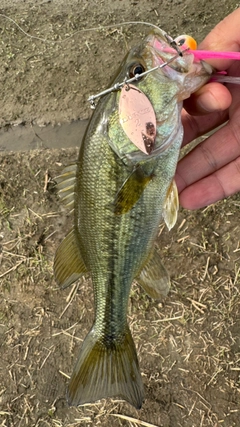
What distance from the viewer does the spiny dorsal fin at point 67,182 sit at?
166 centimetres

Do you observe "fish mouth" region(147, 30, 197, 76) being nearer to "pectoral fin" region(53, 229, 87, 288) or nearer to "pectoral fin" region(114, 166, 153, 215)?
"pectoral fin" region(114, 166, 153, 215)

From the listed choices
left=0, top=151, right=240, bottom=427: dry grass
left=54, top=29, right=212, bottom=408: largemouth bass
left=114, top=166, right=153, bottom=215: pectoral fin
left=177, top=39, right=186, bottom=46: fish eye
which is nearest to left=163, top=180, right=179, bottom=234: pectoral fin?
left=54, top=29, right=212, bottom=408: largemouth bass

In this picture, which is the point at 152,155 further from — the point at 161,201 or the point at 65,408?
the point at 65,408

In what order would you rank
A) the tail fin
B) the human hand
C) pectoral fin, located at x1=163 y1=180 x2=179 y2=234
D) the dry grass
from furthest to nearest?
1. the dry grass
2. the human hand
3. the tail fin
4. pectoral fin, located at x1=163 y1=180 x2=179 y2=234

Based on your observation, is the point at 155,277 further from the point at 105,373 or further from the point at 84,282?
the point at 84,282

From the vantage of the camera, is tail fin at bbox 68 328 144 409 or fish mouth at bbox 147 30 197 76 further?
tail fin at bbox 68 328 144 409

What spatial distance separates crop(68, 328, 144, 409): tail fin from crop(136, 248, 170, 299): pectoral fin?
0.26 metres

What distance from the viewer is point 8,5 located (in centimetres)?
333

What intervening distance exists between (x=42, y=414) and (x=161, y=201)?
5.85ft

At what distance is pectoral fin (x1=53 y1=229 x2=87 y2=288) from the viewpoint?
175 cm

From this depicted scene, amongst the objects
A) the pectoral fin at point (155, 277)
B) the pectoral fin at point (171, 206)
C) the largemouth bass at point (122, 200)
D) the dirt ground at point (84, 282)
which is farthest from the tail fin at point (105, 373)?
the dirt ground at point (84, 282)

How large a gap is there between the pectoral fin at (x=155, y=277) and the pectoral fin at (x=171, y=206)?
0.68ft

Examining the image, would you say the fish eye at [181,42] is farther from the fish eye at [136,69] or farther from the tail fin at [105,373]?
the tail fin at [105,373]

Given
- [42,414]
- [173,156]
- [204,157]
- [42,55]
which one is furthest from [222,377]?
[42,55]
